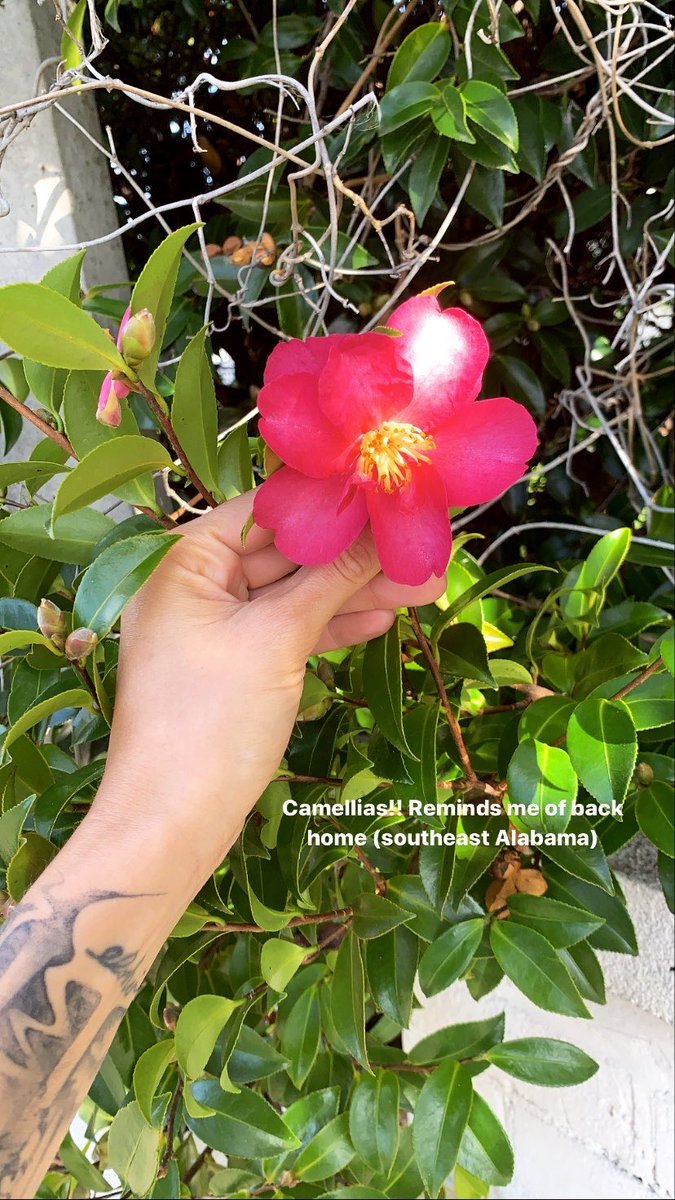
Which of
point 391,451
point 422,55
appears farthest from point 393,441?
point 422,55

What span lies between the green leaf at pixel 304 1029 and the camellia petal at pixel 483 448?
0.60m

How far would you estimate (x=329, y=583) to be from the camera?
0.58 meters

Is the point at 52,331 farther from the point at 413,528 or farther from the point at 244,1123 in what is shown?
the point at 244,1123

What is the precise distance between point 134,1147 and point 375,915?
0.30m

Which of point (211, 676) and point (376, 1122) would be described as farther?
point (376, 1122)

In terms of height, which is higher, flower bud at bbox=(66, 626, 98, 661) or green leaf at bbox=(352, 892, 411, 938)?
flower bud at bbox=(66, 626, 98, 661)

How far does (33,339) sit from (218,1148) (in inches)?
28.5

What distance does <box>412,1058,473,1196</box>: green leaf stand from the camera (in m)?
0.79

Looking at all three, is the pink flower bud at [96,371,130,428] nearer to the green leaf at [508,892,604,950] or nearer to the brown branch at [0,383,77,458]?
the brown branch at [0,383,77,458]

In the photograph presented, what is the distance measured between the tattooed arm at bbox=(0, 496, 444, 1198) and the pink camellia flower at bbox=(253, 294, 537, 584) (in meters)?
0.04

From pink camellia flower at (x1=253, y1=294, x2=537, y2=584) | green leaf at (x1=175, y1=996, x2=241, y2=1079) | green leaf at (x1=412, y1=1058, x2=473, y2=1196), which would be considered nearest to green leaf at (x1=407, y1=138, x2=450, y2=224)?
pink camellia flower at (x1=253, y1=294, x2=537, y2=584)

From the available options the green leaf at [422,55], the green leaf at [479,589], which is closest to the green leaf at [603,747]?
the green leaf at [479,589]

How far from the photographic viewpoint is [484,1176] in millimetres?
867

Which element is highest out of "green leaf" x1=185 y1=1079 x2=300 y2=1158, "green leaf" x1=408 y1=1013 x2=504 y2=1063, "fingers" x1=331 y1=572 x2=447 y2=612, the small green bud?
"fingers" x1=331 y1=572 x2=447 y2=612
